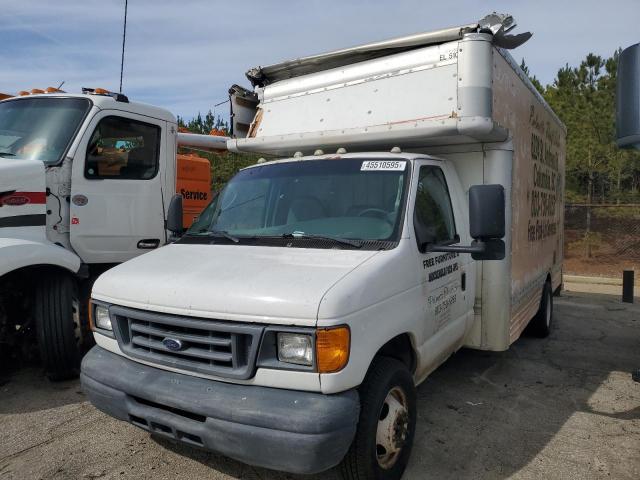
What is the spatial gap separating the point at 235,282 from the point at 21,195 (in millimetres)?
2760

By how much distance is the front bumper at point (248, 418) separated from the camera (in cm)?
245

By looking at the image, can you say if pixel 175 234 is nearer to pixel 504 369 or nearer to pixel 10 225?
pixel 10 225

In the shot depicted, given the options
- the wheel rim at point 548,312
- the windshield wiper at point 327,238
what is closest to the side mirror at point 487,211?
the windshield wiper at point 327,238

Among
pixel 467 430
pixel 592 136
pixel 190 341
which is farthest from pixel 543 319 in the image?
pixel 592 136

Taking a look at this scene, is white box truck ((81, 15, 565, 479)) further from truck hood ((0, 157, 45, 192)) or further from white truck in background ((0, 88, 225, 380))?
truck hood ((0, 157, 45, 192))

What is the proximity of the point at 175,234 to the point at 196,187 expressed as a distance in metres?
2.53

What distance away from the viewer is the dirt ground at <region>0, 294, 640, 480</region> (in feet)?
11.0

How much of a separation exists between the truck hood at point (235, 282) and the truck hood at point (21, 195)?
1.62m

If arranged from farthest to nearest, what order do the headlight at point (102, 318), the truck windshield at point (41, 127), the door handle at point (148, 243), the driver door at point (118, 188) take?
the door handle at point (148, 243)
the driver door at point (118, 188)
the truck windshield at point (41, 127)
the headlight at point (102, 318)

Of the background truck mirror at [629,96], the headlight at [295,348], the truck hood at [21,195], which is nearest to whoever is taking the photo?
the headlight at [295,348]

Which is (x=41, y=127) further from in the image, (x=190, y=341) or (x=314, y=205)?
(x=190, y=341)

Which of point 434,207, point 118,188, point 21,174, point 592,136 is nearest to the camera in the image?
point 434,207

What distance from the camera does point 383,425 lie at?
3.00m

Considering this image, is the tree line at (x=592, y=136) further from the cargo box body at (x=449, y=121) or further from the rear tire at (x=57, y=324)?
the rear tire at (x=57, y=324)
